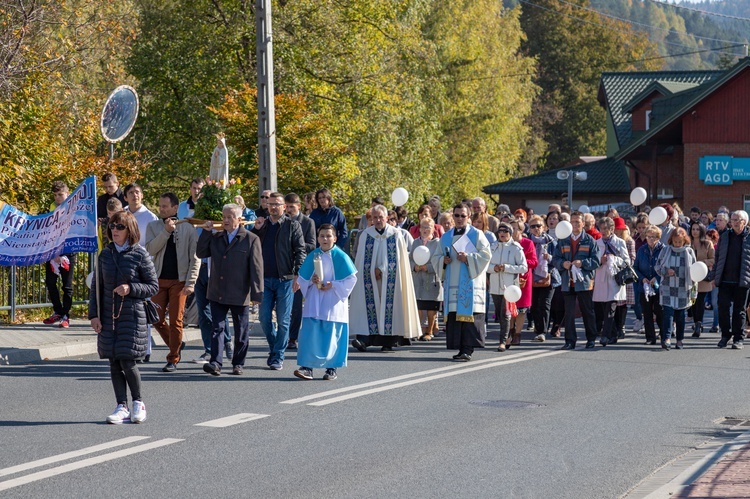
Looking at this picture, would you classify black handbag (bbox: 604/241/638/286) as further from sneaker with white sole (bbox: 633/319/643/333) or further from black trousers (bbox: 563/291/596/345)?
sneaker with white sole (bbox: 633/319/643/333)

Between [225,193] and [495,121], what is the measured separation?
4593 cm

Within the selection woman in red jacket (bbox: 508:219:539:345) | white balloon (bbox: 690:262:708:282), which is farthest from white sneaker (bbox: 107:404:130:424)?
white balloon (bbox: 690:262:708:282)

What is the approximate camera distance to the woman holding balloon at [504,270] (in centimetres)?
1617

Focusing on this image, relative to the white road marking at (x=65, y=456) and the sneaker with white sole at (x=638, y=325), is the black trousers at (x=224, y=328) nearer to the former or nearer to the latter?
the white road marking at (x=65, y=456)

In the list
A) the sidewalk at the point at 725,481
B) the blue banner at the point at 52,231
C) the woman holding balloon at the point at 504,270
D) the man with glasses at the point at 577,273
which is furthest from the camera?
the man with glasses at the point at 577,273

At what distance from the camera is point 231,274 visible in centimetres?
1259

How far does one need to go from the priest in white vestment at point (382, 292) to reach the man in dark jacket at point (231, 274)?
3068 millimetres

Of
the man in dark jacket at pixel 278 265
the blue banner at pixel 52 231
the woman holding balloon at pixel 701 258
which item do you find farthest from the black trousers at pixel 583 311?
the blue banner at pixel 52 231

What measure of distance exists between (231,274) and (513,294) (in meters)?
4.76

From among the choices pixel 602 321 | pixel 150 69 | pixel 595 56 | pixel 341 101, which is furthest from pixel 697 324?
pixel 595 56

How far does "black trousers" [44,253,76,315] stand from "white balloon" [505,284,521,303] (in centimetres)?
610

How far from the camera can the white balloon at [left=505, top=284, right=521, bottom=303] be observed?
1589 cm

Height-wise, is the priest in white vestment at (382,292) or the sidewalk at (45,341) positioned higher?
the priest in white vestment at (382,292)

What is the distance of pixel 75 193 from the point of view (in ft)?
52.7
